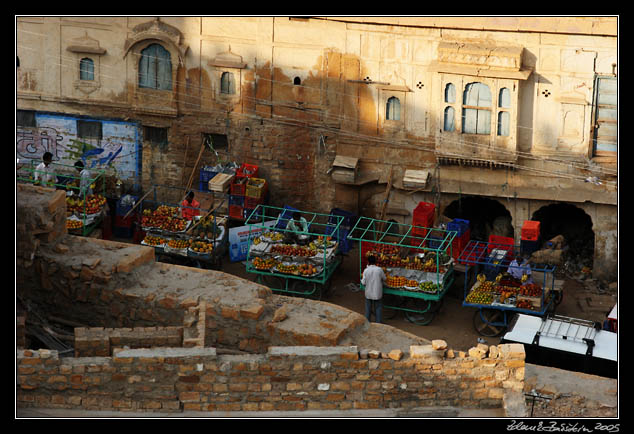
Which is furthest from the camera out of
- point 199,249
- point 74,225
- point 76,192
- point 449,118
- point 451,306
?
point 76,192

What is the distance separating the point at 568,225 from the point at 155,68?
35.5 feet

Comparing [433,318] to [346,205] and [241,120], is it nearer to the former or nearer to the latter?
[346,205]

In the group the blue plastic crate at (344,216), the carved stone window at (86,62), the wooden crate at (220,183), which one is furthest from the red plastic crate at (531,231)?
the carved stone window at (86,62)

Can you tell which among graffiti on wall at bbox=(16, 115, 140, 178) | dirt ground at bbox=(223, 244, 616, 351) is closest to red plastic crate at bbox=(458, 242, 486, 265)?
dirt ground at bbox=(223, 244, 616, 351)

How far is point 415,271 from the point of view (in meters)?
28.6

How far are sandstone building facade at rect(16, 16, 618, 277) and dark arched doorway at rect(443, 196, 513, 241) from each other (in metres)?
0.04

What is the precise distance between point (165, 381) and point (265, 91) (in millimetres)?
14079

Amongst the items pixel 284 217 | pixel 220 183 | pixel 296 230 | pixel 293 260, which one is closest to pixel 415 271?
pixel 293 260

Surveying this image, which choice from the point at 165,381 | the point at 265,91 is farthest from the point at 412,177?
the point at 165,381

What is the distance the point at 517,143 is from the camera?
30844 mm

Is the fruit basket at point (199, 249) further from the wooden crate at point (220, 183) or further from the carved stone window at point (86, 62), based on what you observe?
the carved stone window at point (86, 62)

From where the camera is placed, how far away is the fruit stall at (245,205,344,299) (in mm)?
28703

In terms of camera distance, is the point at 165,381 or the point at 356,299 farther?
the point at 356,299

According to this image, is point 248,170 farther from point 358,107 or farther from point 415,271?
point 415,271
